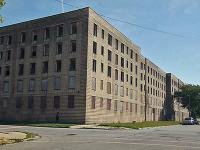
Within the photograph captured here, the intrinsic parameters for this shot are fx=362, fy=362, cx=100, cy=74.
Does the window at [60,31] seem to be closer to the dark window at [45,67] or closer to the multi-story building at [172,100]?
the dark window at [45,67]

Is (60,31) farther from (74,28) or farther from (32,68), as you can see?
(32,68)

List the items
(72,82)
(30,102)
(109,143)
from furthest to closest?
(30,102), (72,82), (109,143)

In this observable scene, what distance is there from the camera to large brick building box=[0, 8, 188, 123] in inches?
2105

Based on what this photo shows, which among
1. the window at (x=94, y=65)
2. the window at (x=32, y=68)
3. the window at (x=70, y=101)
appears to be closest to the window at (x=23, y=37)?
the window at (x=32, y=68)

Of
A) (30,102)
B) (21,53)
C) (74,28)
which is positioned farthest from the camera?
(21,53)

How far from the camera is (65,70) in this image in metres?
54.8

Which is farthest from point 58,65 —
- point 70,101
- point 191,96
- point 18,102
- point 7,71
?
point 191,96

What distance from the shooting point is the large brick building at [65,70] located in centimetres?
5347

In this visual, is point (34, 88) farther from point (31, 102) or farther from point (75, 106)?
point (75, 106)

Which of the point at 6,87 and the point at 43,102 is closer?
the point at 43,102

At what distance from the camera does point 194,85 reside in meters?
117

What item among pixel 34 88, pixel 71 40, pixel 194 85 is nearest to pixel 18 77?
pixel 34 88

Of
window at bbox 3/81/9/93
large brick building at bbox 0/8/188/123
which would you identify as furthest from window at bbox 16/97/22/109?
window at bbox 3/81/9/93

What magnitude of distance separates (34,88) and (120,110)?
17.2 meters
